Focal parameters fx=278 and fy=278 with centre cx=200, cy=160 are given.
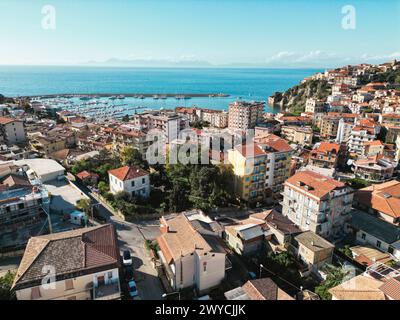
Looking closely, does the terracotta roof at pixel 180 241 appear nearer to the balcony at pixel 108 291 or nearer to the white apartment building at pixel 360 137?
the balcony at pixel 108 291

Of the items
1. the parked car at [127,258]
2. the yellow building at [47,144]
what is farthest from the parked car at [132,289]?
the yellow building at [47,144]

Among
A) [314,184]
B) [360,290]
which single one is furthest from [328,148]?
[360,290]

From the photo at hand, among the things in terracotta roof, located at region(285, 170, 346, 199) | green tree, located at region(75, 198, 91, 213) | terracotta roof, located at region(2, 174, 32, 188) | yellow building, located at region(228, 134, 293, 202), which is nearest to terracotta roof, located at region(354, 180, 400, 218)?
terracotta roof, located at region(285, 170, 346, 199)

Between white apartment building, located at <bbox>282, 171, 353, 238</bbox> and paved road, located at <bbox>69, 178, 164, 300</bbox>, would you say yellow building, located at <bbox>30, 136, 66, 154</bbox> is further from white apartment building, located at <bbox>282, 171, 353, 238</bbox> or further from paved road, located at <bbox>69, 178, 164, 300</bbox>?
white apartment building, located at <bbox>282, 171, 353, 238</bbox>

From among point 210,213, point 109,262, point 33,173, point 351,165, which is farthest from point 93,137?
point 351,165

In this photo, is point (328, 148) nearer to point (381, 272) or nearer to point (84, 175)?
point (381, 272)

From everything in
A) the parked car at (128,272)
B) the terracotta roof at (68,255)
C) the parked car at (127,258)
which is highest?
the terracotta roof at (68,255)
